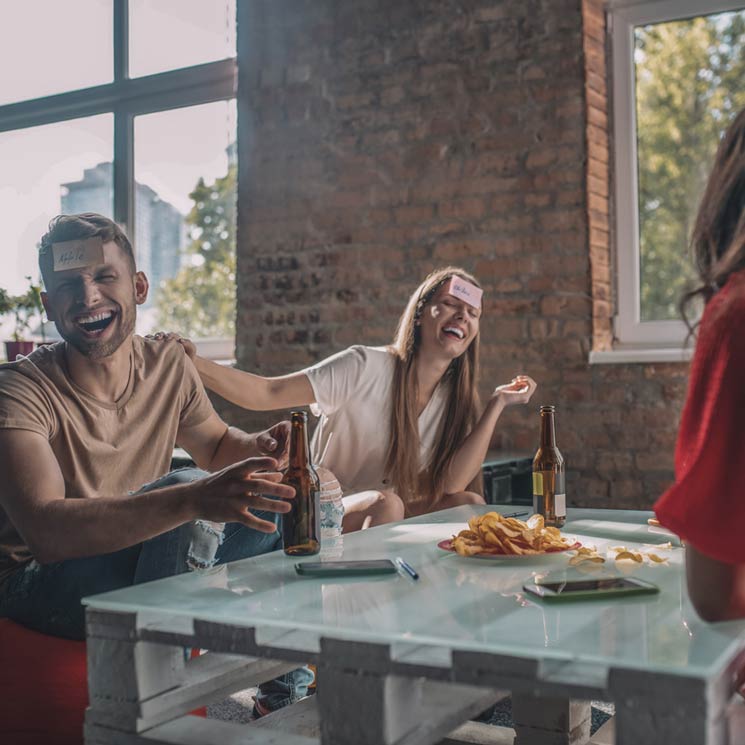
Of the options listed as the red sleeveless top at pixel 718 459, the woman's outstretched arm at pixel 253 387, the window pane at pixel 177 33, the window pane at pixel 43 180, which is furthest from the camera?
the window pane at pixel 43 180

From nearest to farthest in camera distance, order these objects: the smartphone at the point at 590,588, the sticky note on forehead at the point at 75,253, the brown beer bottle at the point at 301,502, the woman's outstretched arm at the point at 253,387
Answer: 1. the smartphone at the point at 590,588
2. the brown beer bottle at the point at 301,502
3. the sticky note on forehead at the point at 75,253
4. the woman's outstretched arm at the point at 253,387

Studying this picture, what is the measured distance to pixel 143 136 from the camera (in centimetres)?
477

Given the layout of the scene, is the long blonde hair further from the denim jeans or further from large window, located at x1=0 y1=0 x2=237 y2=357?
large window, located at x1=0 y1=0 x2=237 y2=357

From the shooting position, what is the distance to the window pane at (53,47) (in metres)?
4.91

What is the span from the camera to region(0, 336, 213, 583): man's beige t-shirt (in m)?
1.75

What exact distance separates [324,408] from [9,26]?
3691mm

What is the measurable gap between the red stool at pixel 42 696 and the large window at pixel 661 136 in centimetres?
260

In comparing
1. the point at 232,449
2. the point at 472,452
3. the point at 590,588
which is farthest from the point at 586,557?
the point at 472,452

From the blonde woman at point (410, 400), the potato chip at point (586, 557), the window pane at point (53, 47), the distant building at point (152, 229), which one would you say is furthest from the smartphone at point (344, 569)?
the window pane at point (53, 47)

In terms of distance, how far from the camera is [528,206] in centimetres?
362

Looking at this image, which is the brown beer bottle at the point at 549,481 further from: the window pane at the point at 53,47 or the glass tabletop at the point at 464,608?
the window pane at the point at 53,47

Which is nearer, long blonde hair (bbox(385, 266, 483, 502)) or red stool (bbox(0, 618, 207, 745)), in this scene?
red stool (bbox(0, 618, 207, 745))

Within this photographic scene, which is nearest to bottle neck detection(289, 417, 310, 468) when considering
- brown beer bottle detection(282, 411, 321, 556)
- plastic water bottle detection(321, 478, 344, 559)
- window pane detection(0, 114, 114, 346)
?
brown beer bottle detection(282, 411, 321, 556)

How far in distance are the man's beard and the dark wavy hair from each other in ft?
4.12
